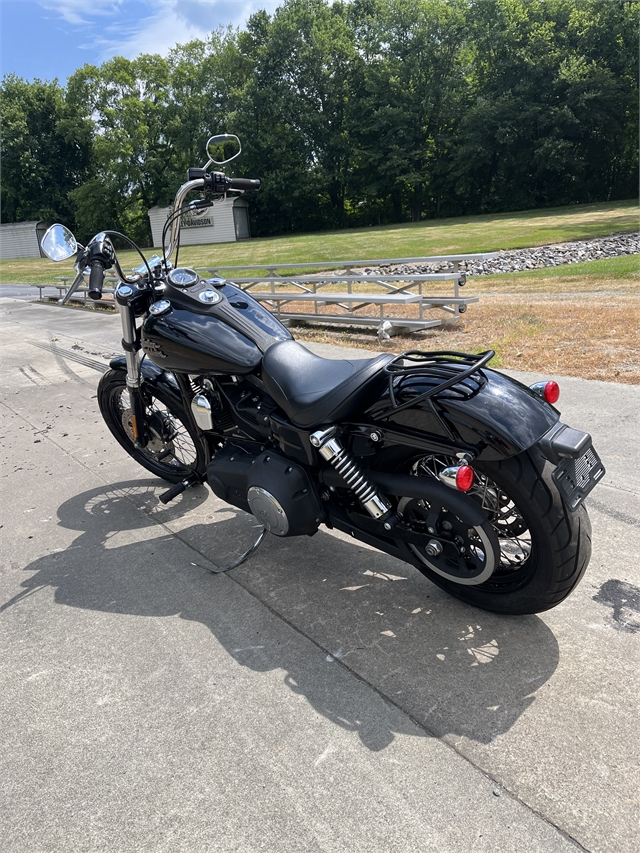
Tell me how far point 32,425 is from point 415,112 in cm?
4609

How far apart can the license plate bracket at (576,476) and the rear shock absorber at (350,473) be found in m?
0.68

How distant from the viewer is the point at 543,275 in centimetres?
1605

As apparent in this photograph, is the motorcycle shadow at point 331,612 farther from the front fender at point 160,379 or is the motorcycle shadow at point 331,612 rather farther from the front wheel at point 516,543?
the front fender at point 160,379

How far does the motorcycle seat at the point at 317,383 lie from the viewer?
2.65m

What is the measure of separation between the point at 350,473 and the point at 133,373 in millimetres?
Answer: 1673

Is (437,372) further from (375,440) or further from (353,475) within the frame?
(353,475)

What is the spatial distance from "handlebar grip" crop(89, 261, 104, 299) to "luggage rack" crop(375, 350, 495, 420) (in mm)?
1498

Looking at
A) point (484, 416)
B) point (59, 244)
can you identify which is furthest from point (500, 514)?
point (59, 244)

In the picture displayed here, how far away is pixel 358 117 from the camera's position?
157ft

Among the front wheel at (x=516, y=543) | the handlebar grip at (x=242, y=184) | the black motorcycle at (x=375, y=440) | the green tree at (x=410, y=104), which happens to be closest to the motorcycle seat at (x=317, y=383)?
the black motorcycle at (x=375, y=440)

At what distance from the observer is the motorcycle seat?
2654 millimetres

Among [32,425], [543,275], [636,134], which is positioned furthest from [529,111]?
[32,425]

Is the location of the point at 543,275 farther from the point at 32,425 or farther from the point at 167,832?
the point at 167,832

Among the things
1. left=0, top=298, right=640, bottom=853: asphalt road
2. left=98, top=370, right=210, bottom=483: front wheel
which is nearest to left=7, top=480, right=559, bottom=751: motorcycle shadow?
left=0, top=298, right=640, bottom=853: asphalt road
